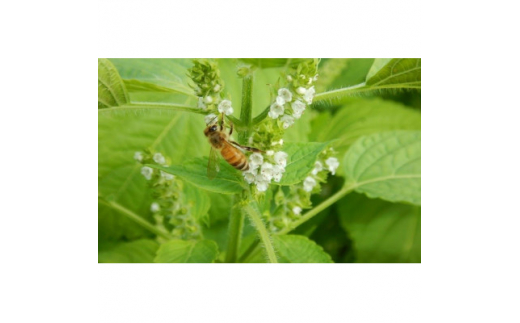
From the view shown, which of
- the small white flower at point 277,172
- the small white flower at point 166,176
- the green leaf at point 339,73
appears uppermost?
the green leaf at point 339,73

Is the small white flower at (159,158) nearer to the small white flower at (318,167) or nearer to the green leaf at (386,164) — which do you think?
the small white flower at (318,167)

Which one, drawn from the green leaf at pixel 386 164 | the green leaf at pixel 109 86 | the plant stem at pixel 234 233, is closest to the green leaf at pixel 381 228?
the green leaf at pixel 386 164

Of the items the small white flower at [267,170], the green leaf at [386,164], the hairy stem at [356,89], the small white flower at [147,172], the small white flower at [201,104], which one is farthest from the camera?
the green leaf at [386,164]

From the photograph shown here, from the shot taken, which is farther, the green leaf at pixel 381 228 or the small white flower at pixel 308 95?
the green leaf at pixel 381 228

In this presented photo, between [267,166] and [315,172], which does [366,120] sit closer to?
[315,172]

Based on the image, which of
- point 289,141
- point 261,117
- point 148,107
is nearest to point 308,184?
point 289,141

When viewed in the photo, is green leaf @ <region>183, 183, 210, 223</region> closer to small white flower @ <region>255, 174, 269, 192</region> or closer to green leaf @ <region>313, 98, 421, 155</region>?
small white flower @ <region>255, 174, 269, 192</region>

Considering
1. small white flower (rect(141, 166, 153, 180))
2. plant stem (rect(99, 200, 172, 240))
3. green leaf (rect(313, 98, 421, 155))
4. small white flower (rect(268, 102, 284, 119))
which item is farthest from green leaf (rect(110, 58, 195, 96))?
green leaf (rect(313, 98, 421, 155))
